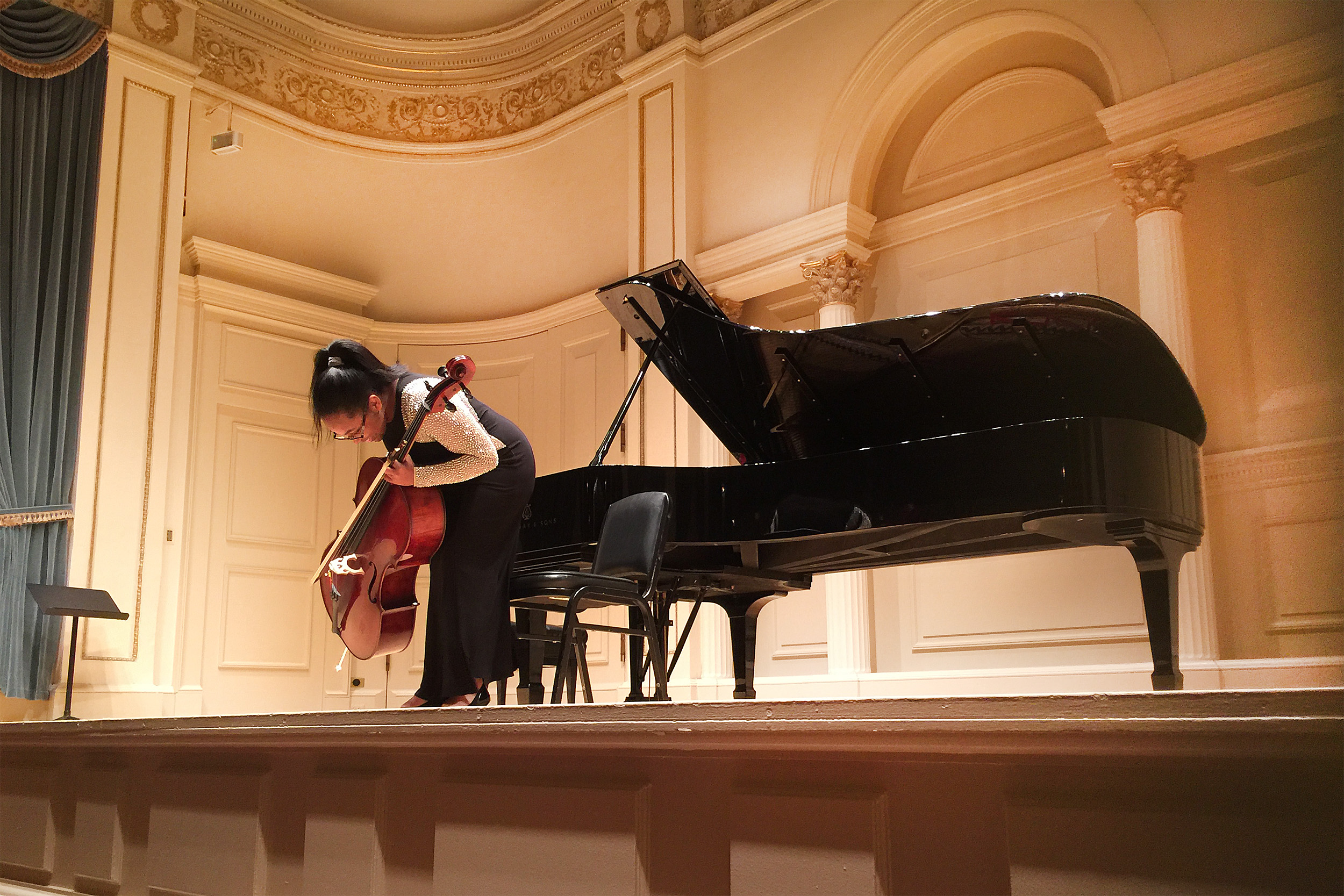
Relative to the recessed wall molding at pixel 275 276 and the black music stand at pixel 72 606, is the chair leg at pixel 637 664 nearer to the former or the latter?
the black music stand at pixel 72 606

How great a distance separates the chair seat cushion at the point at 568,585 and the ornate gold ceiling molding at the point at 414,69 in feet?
14.3

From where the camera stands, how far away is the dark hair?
2.50 meters

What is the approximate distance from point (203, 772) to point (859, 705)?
1703 millimetres

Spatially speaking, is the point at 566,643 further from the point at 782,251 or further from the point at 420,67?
the point at 420,67

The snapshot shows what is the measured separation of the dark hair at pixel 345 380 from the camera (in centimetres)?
250

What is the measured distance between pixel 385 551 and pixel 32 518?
12.9 ft

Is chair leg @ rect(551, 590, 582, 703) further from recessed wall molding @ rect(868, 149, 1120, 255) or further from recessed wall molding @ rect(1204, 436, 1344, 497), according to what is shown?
recessed wall molding @ rect(868, 149, 1120, 255)

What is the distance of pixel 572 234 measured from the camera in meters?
6.99

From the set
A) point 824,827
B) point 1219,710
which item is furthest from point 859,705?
point 1219,710

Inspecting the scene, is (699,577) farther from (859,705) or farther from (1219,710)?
(1219,710)

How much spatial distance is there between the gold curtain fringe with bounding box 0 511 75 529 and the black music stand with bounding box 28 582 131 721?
1.19 feet

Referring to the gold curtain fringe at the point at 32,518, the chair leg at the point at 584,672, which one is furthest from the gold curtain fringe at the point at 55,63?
the chair leg at the point at 584,672

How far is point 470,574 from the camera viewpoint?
259cm

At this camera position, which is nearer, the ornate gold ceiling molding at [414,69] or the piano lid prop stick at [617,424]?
the piano lid prop stick at [617,424]
